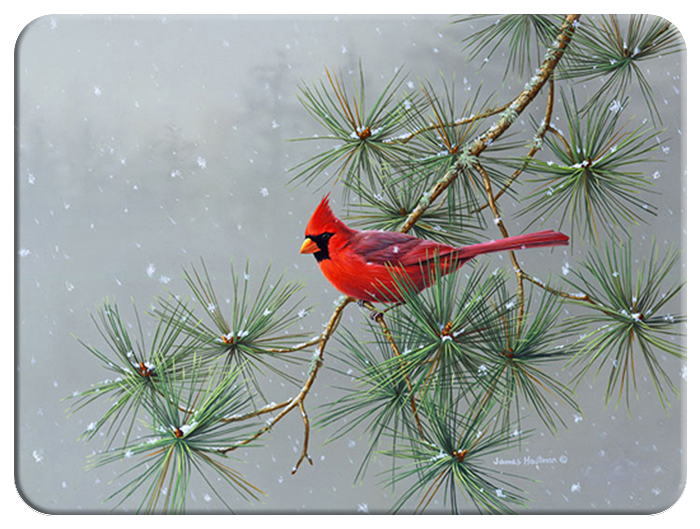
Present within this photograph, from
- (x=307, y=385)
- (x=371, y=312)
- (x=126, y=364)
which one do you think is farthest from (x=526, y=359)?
(x=126, y=364)

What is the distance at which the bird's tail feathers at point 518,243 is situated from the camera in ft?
4.63

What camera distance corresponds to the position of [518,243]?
144 centimetres

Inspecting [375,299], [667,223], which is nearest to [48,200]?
[375,299]

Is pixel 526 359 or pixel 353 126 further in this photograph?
pixel 353 126

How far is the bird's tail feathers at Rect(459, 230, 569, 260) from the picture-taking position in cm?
141

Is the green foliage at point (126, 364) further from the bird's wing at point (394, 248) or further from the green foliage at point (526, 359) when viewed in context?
the green foliage at point (526, 359)

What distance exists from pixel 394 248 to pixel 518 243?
28cm

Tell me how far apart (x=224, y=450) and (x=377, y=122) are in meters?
0.79

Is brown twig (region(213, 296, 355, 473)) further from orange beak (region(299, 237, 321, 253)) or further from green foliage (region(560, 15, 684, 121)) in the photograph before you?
green foliage (region(560, 15, 684, 121))

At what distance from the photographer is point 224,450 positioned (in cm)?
142

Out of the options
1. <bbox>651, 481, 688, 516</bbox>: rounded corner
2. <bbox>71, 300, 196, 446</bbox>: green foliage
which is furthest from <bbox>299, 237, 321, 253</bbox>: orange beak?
<bbox>651, 481, 688, 516</bbox>: rounded corner

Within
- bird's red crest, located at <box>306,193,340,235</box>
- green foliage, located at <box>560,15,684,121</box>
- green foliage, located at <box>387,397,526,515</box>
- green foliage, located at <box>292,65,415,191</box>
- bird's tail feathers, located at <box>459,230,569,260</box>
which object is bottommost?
green foliage, located at <box>387,397,526,515</box>
